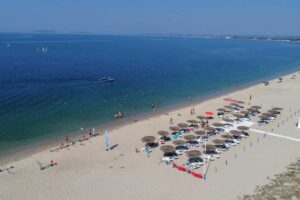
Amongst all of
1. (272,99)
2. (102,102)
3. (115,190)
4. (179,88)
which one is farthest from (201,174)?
(179,88)

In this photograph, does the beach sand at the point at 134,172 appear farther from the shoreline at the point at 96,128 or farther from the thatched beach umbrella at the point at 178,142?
the thatched beach umbrella at the point at 178,142

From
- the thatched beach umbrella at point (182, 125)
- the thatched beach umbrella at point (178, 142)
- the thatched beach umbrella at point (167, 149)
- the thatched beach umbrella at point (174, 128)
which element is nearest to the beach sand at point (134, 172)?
the thatched beach umbrella at point (167, 149)

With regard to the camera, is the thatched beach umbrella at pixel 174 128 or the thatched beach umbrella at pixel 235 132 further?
the thatched beach umbrella at pixel 174 128

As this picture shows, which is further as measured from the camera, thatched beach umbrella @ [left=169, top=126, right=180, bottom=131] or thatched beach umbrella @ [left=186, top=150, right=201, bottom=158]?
thatched beach umbrella @ [left=169, top=126, right=180, bottom=131]

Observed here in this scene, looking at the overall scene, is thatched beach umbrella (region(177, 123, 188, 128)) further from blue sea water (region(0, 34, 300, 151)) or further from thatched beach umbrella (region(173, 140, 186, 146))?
blue sea water (region(0, 34, 300, 151))

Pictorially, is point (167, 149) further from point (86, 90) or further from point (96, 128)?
point (86, 90)

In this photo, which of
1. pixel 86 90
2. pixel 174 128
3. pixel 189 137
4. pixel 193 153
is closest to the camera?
pixel 193 153

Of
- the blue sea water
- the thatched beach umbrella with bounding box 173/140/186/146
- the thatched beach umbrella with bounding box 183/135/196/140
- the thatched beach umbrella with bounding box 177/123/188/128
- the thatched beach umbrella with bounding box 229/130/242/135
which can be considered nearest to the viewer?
the thatched beach umbrella with bounding box 173/140/186/146

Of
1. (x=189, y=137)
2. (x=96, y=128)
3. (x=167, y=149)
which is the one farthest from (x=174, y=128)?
(x=96, y=128)

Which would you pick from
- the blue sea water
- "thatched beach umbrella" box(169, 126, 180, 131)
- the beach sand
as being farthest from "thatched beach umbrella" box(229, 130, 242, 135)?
the blue sea water
